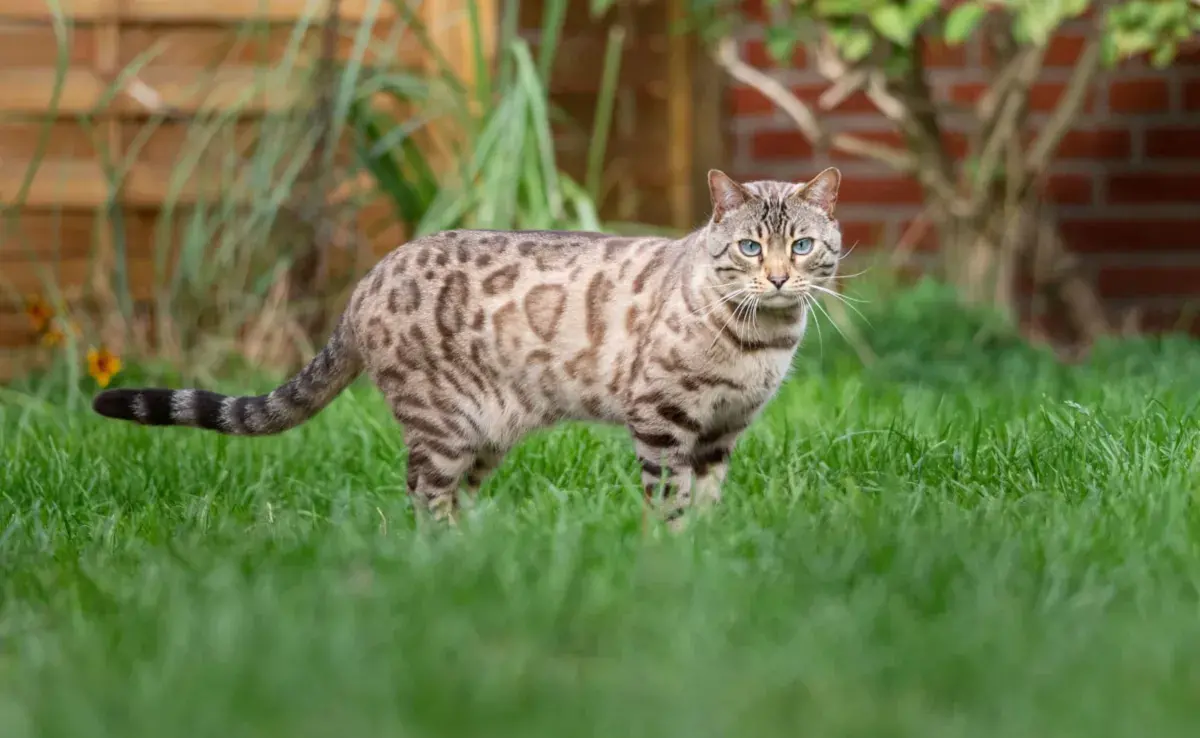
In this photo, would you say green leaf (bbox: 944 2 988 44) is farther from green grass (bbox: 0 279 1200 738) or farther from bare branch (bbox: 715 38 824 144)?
green grass (bbox: 0 279 1200 738)

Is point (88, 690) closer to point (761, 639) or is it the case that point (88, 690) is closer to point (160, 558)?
point (160, 558)

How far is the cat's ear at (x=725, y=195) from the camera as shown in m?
3.68

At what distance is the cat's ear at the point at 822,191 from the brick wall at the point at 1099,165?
305 cm

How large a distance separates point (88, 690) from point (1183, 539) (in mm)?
1972

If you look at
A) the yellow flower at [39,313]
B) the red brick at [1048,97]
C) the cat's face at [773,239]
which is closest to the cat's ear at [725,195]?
the cat's face at [773,239]

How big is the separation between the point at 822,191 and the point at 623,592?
151 centimetres

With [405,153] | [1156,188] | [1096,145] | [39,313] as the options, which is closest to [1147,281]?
[1156,188]

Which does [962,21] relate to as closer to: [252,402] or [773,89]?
[773,89]

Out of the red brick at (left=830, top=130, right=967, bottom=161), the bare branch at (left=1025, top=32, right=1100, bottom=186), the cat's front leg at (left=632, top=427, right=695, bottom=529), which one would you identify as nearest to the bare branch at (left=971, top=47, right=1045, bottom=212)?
the bare branch at (left=1025, top=32, right=1100, bottom=186)

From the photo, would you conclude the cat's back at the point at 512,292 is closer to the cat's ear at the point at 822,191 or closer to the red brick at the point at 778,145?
the cat's ear at the point at 822,191

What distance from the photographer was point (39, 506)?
3.69 m

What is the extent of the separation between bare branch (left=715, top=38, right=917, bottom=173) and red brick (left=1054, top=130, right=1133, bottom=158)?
89 cm

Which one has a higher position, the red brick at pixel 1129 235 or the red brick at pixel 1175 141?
the red brick at pixel 1175 141

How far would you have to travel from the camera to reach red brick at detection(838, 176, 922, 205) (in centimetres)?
685
